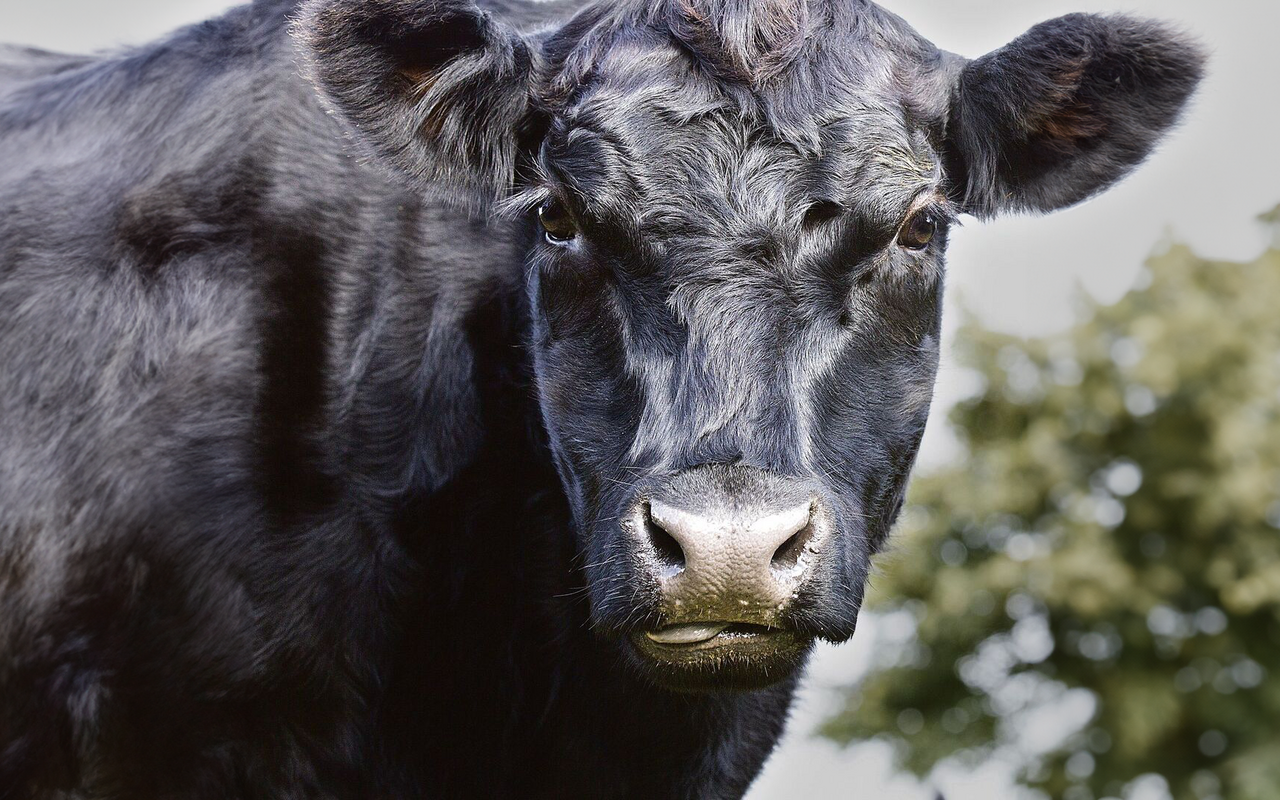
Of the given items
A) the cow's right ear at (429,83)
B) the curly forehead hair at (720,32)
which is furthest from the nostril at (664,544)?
the cow's right ear at (429,83)

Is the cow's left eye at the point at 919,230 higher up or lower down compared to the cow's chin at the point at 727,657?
higher up

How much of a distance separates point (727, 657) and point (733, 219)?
3.53 feet

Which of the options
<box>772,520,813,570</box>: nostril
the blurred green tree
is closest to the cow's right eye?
<box>772,520,813,570</box>: nostril

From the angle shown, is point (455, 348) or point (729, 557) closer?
point (729, 557)

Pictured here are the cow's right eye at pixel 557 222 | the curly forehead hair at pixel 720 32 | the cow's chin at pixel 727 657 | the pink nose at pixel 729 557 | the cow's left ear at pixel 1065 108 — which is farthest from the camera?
the cow's left ear at pixel 1065 108

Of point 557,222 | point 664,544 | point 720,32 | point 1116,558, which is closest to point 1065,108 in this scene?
point 720,32

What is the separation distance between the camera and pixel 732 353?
3256 mm

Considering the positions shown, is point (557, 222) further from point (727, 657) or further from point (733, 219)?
point (727, 657)

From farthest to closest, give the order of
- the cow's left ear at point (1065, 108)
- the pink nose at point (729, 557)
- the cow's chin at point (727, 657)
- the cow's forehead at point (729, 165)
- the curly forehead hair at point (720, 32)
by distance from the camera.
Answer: the cow's left ear at point (1065, 108)
the curly forehead hair at point (720, 32)
the cow's forehead at point (729, 165)
the cow's chin at point (727, 657)
the pink nose at point (729, 557)

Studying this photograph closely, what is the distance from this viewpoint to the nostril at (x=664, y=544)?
3008 mm

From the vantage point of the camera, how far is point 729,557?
9.52 ft

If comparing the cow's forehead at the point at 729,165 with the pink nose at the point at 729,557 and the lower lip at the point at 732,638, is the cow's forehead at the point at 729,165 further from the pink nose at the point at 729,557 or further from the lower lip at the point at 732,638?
the lower lip at the point at 732,638

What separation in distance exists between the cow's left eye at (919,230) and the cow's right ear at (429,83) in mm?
1162

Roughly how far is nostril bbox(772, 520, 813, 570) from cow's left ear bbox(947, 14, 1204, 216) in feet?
5.28
